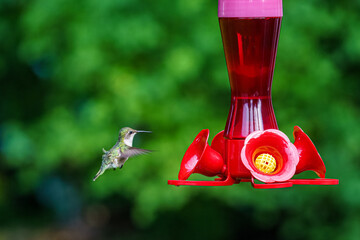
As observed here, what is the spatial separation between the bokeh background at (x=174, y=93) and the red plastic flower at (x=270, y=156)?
3.69m

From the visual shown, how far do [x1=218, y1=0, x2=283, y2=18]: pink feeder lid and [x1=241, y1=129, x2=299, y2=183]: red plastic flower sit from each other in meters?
0.49

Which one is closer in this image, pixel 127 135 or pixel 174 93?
pixel 127 135

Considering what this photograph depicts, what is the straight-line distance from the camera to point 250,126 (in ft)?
9.07

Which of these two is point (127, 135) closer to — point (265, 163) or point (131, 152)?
point (131, 152)

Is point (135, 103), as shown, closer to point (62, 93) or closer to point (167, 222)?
point (62, 93)

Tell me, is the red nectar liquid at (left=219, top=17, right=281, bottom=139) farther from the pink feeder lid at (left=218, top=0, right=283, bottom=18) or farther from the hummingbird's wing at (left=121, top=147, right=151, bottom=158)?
the hummingbird's wing at (left=121, top=147, right=151, bottom=158)

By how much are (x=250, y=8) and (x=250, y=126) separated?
523 millimetres

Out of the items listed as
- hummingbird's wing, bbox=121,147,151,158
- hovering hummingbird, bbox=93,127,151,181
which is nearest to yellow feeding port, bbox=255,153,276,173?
hummingbird's wing, bbox=121,147,151,158

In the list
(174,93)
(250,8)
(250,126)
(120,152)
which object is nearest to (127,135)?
(120,152)

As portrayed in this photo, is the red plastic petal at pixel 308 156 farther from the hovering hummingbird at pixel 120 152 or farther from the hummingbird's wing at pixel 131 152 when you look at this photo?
the hovering hummingbird at pixel 120 152

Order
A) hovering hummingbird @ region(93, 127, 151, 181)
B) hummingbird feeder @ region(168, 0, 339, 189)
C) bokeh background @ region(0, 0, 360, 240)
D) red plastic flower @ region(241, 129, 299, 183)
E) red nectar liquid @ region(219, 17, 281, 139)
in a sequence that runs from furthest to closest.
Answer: bokeh background @ region(0, 0, 360, 240)
hovering hummingbird @ region(93, 127, 151, 181)
red nectar liquid @ region(219, 17, 281, 139)
hummingbird feeder @ region(168, 0, 339, 189)
red plastic flower @ region(241, 129, 299, 183)

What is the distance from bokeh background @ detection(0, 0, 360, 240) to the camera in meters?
6.62

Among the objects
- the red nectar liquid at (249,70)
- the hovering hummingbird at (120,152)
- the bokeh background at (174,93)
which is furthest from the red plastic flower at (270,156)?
the bokeh background at (174,93)

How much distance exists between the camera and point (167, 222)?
9289 mm
